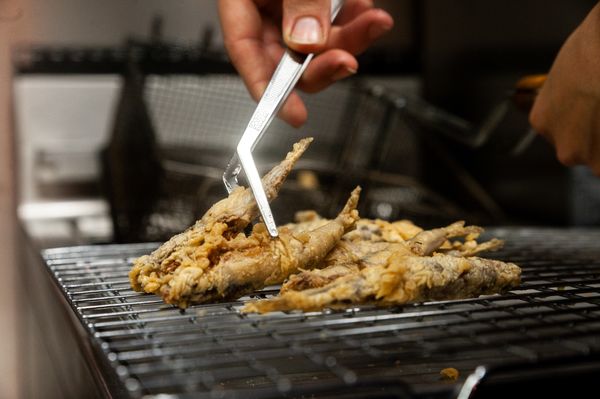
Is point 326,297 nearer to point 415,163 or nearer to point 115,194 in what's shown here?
point 115,194

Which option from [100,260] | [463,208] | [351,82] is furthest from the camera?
[463,208]

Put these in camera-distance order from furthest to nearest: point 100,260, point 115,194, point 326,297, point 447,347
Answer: point 115,194, point 100,260, point 326,297, point 447,347

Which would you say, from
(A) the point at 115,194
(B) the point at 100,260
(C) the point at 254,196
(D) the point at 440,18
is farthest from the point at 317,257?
(D) the point at 440,18

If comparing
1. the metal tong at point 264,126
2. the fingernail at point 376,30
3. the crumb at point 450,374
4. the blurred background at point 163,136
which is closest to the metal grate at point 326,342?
the crumb at point 450,374

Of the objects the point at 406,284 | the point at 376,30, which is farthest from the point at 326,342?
the point at 376,30

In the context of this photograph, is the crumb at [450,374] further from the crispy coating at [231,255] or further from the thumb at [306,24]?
the thumb at [306,24]

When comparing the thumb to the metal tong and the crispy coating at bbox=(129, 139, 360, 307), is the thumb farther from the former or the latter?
the crispy coating at bbox=(129, 139, 360, 307)

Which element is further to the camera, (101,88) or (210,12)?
(210,12)

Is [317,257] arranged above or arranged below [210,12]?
below
